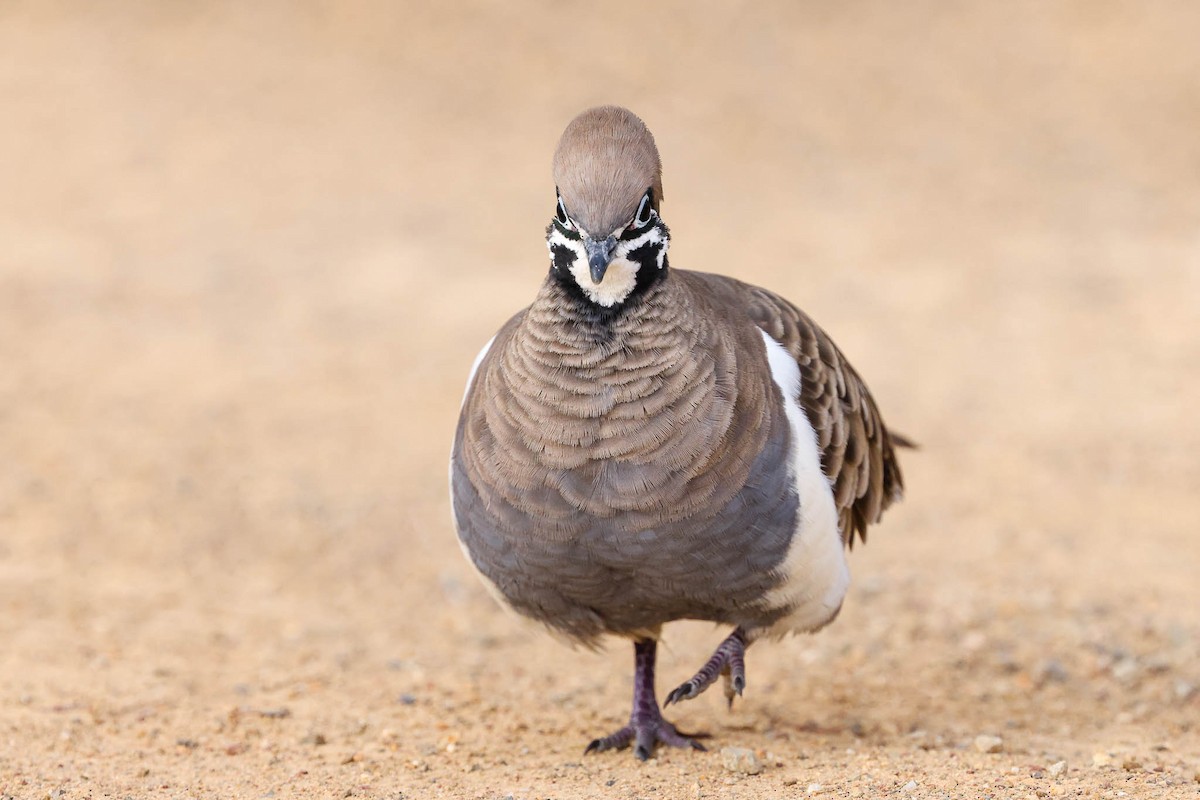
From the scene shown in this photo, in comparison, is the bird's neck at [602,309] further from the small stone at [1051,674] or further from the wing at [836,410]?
the small stone at [1051,674]

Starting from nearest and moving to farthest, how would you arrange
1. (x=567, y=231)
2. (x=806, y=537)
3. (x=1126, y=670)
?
(x=567, y=231), (x=806, y=537), (x=1126, y=670)

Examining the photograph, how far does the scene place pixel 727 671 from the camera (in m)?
4.75

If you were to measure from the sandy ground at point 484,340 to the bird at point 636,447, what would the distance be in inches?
24.2

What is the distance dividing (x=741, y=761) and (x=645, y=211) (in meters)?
1.85

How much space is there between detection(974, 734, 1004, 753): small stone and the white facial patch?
6.87ft

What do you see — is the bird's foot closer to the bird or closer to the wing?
the bird

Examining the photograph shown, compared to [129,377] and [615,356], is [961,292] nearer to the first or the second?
[129,377]

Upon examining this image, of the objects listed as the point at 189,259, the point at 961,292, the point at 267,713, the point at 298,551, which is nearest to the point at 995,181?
the point at 961,292

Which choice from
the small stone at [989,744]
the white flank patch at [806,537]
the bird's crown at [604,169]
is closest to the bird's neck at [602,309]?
the bird's crown at [604,169]

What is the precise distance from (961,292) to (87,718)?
877 centimetres

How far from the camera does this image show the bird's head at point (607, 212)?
4129 mm

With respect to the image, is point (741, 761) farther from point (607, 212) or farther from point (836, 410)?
point (607, 212)

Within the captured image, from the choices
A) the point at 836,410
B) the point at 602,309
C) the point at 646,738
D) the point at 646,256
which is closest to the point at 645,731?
the point at 646,738

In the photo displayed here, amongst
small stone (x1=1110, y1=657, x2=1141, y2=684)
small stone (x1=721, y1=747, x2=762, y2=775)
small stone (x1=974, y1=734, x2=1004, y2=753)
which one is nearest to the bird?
small stone (x1=721, y1=747, x2=762, y2=775)
